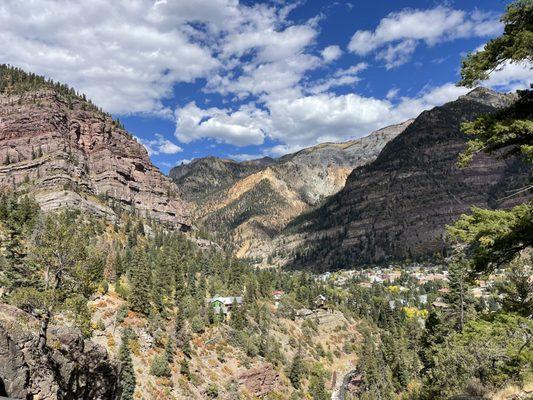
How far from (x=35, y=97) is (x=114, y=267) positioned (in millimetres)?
141904

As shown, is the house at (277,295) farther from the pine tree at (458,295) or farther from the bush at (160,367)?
the pine tree at (458,295)

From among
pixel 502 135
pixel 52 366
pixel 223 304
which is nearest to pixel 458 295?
pixel 502 135

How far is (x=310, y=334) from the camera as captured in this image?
121 m

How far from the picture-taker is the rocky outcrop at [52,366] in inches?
753

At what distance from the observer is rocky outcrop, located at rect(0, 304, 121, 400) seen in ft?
62.7

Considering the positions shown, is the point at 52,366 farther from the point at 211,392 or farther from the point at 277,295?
the point at 277,295

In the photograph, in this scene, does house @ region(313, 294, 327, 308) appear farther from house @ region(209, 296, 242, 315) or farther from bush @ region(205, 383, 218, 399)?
bush @ region(205, 383, 218, 399)

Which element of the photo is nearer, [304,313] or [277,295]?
[304,313]

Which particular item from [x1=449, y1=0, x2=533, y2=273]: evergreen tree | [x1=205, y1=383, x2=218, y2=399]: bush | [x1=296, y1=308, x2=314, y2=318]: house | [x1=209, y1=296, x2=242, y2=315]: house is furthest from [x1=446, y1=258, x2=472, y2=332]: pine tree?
[x1=296, y1=308, x2=314, y2=318]: house

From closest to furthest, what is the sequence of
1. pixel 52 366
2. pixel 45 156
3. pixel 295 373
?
pixel 52 366 → pixel 295 373 → pixel 45 156

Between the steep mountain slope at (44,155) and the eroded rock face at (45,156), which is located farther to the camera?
the steep mountain slope at (44,155)

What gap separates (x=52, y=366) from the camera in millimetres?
22969

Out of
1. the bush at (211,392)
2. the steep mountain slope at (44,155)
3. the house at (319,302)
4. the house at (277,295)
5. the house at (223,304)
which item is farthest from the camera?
the steep mountain slope at (44,155)

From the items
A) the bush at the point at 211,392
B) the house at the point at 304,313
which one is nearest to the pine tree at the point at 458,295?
the bush at the point at 211,392
